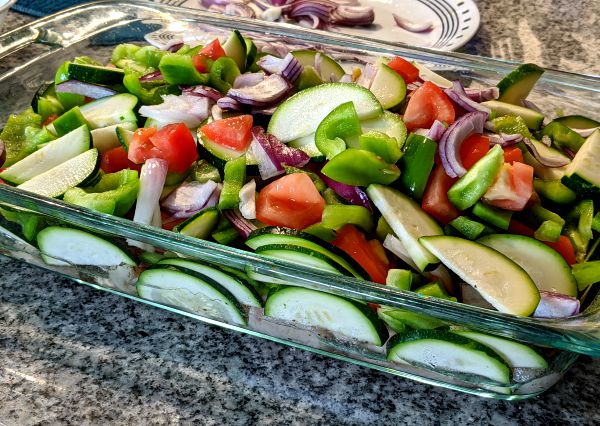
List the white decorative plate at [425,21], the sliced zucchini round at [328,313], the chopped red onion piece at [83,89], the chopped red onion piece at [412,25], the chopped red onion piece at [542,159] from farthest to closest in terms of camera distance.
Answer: the chopped red onion piece at [412,25], the white decorative plate at [425,21], the chopped red onion piece at [83,89], the chopped red onion piece at [542,159], the sliced zucchini round at [328,313]

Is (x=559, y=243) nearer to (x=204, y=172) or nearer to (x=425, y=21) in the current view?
(x=204, y=172)

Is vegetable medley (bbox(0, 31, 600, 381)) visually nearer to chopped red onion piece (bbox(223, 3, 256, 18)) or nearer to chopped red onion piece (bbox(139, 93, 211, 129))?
chopped red onion piece (bbox(139, 93, 211, 129))

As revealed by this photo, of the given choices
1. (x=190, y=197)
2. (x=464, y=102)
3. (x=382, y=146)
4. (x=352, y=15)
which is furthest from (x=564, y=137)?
(x=352, y=15)

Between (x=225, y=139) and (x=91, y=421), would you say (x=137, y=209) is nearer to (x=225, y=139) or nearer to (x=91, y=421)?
(x=225, y=139)

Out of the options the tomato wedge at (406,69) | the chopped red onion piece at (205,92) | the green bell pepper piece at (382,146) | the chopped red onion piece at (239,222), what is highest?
the tomato wedge at (406,69)

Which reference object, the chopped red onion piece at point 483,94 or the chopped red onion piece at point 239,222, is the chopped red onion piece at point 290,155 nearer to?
the chopped red onion piece at point 239,222

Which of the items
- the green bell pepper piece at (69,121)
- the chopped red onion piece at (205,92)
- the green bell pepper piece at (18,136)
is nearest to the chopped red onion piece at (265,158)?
the chopped red onion piece at (205,92)
